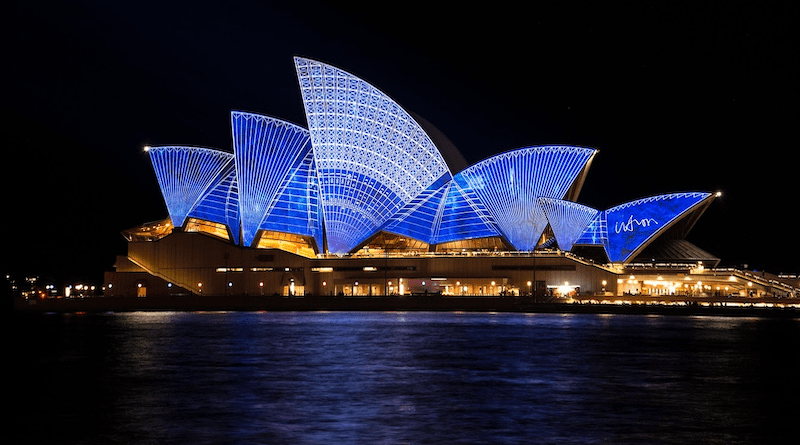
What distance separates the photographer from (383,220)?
99750 millimetres

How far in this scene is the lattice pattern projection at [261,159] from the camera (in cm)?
9475

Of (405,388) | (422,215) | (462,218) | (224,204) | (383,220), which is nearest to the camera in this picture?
(405,388)

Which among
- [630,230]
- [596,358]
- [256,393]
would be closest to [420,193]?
[630,230]

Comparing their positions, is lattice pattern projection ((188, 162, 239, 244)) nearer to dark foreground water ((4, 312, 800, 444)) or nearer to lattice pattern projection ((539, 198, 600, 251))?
lattice pattern projection ((539, 198, 600, 251))

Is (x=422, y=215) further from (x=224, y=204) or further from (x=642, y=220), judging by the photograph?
(x=642, y=220)

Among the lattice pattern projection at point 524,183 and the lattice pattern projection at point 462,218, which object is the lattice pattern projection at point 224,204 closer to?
the lattice pattern projection at point 462,218

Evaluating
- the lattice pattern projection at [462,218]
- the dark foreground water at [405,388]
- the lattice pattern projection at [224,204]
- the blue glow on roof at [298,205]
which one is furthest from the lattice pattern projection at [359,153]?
the dark foreground water at [405,388]

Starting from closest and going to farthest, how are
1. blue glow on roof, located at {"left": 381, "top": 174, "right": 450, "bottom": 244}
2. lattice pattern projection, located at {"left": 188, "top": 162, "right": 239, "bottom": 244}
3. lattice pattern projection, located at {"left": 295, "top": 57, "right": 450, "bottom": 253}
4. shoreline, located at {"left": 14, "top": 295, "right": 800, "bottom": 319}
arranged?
1. shoreline, located at {"left": 14, "top": 295, "right": 800, "bottom": 319}
2. lattice pattern projection, located at {"left": 295, "top": 57, "right": 450, "bottom": 253}
3. blue glow on roof, located at {"left": 381, "top": 174, "right": 450, "bottom": 244}
4. lattice pattern projection, located at {"left": 188, "top": 162, "right": 239, "bottom": 244}

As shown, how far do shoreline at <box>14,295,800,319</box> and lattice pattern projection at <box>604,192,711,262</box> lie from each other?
39.0ft

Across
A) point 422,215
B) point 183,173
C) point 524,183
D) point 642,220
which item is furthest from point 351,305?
point 642,220

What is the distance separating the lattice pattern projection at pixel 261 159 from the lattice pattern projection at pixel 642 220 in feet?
122

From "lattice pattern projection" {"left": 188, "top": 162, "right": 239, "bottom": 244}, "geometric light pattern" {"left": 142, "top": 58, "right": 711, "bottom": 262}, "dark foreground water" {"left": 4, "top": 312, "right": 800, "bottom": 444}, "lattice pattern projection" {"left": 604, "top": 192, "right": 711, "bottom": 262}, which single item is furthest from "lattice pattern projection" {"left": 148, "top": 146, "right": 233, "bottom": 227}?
"dark foreground water" {"left": 4, "top": 312, "right": 800, "bottom": 444}

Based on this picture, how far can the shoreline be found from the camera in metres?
82.5

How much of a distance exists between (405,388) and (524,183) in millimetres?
67297
